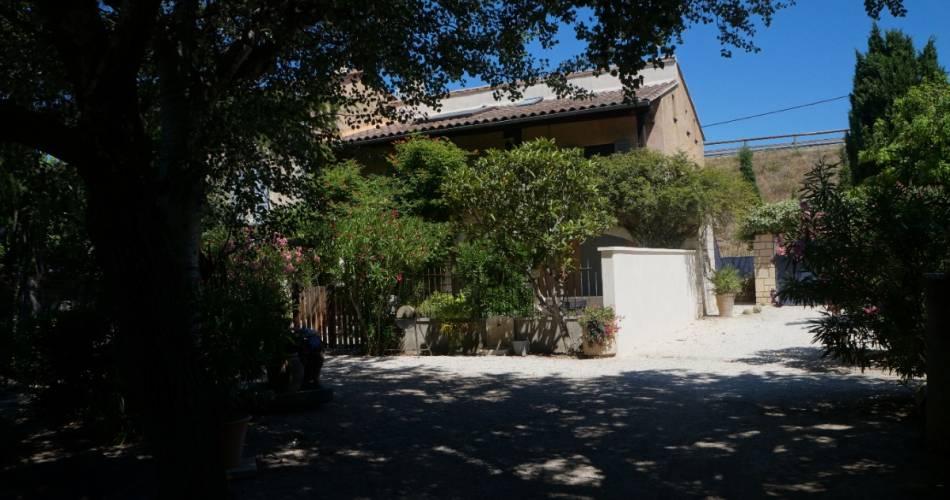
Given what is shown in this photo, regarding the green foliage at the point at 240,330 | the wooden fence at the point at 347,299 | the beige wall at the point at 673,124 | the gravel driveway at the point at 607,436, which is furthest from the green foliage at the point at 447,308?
the beige wall at the point at 673,124

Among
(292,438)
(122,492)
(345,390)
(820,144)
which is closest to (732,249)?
(820,144)

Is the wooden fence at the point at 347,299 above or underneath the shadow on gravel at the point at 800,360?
above

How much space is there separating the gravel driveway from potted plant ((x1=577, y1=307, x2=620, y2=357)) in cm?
113

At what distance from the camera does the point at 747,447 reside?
5.76 metres

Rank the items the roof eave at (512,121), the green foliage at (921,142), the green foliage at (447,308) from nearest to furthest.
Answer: the green foliage at (921,142) → the green foliage at (447,308) → the roof eave at (512,121)

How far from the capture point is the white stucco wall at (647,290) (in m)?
12.0

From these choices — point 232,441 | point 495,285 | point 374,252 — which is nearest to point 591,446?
point 232,441

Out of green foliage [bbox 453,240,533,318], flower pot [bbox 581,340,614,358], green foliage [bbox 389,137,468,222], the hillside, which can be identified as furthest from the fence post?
the hillside

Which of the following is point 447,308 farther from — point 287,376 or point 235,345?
point 235,345

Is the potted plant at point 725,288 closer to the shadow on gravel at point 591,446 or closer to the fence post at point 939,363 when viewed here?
the shadow on gravel at point 591,446

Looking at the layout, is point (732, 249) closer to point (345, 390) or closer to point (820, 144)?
point (820, 144)

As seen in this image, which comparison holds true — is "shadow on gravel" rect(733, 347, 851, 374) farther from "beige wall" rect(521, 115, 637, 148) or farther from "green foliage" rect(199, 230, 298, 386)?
"beige wall" rect(521, 115, 637, 148)

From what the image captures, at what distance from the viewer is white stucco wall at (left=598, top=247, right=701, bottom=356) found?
1203 cm

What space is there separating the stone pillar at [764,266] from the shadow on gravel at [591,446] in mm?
11600
